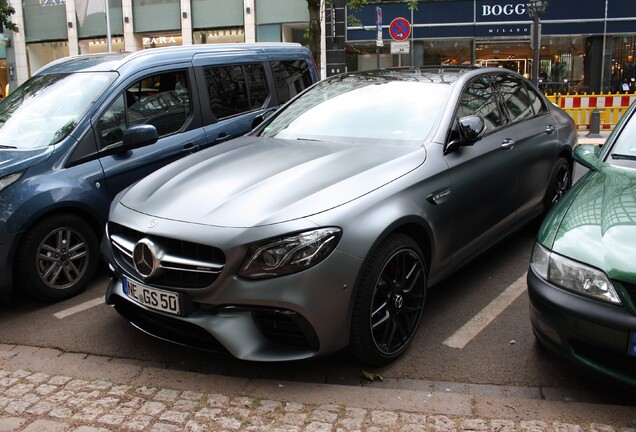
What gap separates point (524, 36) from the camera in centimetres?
2275

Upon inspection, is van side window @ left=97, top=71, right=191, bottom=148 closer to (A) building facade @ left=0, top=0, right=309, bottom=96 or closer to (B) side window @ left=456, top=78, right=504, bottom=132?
(B) side window @ left=456, top=78, right=504, bottom=132

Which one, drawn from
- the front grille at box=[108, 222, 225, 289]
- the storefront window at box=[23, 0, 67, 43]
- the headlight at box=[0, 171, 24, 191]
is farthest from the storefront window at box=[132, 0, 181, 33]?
the front grille at box=[108, 222, 225, 289]

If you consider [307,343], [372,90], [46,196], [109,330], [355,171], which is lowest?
[109,330]

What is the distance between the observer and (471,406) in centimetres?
299

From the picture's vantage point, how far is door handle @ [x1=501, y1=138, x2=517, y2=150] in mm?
4637

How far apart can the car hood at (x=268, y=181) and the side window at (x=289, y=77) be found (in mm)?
2630

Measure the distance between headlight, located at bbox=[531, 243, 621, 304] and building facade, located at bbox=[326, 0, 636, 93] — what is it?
19.5 meters

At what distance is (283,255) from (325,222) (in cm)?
27

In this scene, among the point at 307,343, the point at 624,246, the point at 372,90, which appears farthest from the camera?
the point at 372,90

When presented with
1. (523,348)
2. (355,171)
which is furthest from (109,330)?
→ (523,348)

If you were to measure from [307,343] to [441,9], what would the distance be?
22.3m

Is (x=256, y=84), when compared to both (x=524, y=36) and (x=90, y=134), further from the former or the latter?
(x=524, y=36)

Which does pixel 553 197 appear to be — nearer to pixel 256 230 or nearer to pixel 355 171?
pixel 355 171

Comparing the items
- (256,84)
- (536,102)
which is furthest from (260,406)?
(256,84)
